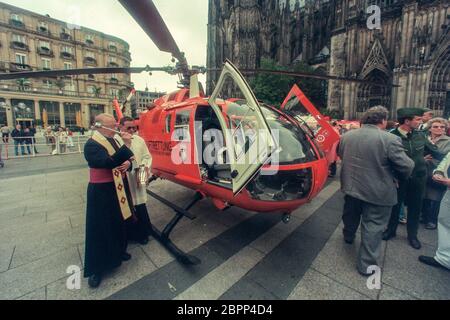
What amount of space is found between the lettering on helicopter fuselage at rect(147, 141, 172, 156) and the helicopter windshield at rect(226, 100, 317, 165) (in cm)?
137

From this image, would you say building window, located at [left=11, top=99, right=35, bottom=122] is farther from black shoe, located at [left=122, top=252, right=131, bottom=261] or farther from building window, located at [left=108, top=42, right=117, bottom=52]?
black shoe, located at [left=122, top=252, right=131, bottom=261]

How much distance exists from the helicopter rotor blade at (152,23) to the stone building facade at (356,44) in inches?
518

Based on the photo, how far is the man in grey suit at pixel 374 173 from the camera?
244 centimetres

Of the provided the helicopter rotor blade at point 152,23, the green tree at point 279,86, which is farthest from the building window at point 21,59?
the helicopter rotor blade at point 152,23

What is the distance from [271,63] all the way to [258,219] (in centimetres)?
3085

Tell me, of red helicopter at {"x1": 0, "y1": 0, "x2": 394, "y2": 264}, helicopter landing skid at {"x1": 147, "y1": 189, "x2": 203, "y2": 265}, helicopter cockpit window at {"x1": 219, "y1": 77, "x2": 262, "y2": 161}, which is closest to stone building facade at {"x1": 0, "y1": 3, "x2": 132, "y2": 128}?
red helicopter at {"x1": 0, "y1": 0, "x2": 394, "y2": 264}

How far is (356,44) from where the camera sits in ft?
78.5

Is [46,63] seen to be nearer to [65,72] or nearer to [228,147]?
[65,72]

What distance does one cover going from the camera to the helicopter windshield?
273 centimetres

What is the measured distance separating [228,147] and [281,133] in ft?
3.09

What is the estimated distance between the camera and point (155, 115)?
14.6 feet

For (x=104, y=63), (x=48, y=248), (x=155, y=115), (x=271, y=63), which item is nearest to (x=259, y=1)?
(x=271, y=63)

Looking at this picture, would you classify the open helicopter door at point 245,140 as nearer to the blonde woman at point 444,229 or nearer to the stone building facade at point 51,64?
the blonde woman at point 444,229
